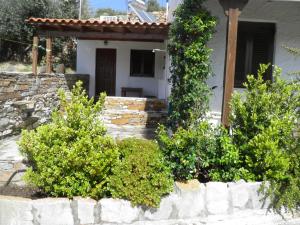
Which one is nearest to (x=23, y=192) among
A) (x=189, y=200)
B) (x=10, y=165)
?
(x=10, y=165)

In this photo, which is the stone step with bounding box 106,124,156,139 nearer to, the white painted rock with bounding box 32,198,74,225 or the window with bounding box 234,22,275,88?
the window with bounding box 234,22,275,88

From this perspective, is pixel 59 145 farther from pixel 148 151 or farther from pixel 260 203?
pixel 260 203

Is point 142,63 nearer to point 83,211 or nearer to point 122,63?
point 122,63

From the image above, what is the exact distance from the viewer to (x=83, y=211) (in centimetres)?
404

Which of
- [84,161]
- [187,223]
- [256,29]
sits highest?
[256,29]

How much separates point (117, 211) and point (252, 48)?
5.48m

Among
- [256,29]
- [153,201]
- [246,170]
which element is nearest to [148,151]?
[153,201]

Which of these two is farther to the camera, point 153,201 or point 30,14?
point 30,14

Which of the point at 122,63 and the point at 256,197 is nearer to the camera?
the point at 256,197

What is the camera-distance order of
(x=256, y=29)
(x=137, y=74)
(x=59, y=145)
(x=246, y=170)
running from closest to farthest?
(x=59, y=145) → (x=246, y=170) → (x=256, y=29) → (x=137, y=74)

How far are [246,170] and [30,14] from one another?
65.7ft

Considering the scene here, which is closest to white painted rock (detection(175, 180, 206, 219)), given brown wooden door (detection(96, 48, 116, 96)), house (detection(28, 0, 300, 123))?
house (detection(28, 0, 300, 123))

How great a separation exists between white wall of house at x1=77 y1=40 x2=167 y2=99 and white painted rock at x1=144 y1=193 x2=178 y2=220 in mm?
11213

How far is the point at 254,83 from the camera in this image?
489 cm
